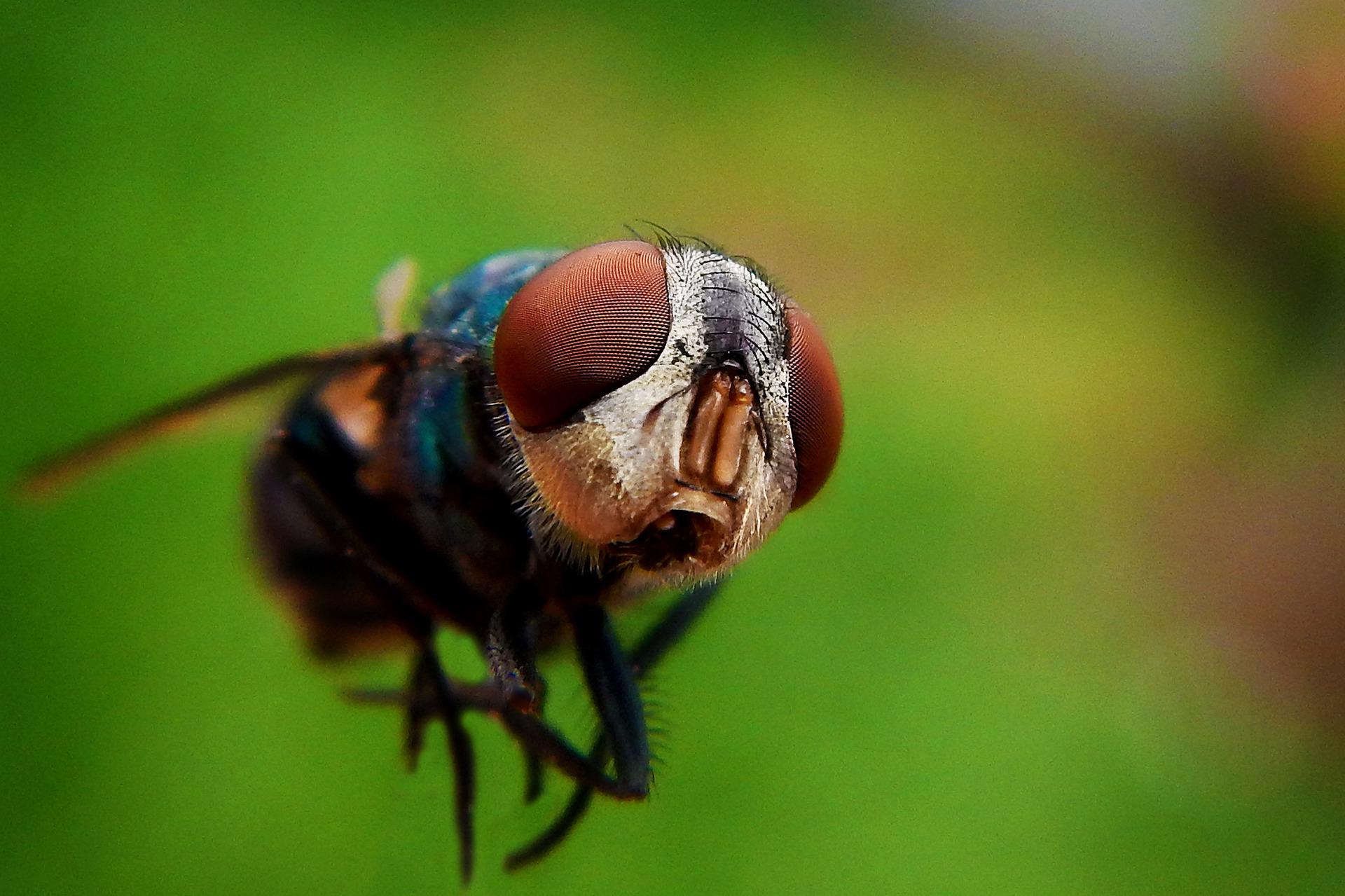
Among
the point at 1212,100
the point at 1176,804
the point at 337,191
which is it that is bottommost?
the point at 1176,804

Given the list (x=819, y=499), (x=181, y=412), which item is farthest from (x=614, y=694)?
(x=819, y=499)

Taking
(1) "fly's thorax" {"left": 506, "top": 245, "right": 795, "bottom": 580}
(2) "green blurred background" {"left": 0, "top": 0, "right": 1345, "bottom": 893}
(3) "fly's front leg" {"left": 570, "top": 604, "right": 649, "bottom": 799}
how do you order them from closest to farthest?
(1) "fly's thorax" {"left": 506, "top": 245, "right": 795, "bottom": 580} < (3) "fly's front leg" {"left": 570, "top": 604, "right": 649, "bottom": 799} < (2) "green blurred background" {"left": 0, "top": 0, "right": 1345, "bottom": 893}

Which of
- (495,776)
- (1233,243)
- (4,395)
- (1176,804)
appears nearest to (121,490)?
(4,395)

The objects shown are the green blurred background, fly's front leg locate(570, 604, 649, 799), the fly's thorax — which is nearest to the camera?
the fly's thorax

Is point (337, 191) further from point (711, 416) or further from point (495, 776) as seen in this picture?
point (711, 416)

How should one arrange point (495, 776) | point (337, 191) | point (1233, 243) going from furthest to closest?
1. point (1233, 243)
2. point (337, 191)
3. point (495, 776)

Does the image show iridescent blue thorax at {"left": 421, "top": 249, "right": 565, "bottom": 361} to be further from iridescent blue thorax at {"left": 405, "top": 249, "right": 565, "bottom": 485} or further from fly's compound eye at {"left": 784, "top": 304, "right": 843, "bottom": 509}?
fly's compound eye at {"left": 784, "top": 304, "right": 843, "bottom": 509}

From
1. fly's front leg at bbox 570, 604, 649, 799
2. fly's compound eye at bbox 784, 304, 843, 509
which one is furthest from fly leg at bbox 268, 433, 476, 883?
fly's compound eye at bbox 784, 304, 843, 509

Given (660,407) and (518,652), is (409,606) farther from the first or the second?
(660,407)
